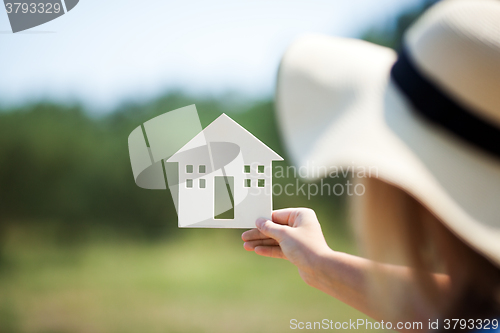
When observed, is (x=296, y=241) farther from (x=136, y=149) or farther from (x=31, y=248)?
(x=31, y=248)

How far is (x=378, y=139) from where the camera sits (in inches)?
15.7

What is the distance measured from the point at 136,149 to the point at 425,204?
172 inches

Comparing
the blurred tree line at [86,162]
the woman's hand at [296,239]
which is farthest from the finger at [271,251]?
the blurred tree line at [86,162]

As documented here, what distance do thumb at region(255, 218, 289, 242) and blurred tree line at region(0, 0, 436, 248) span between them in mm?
3822

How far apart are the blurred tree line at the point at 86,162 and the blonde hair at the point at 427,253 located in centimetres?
446

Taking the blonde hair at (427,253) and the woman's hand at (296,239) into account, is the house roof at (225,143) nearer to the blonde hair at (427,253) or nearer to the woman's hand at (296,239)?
the woman's hand at (296,239)

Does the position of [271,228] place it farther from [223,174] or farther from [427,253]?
[427,253]

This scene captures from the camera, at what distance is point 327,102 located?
1.50ft

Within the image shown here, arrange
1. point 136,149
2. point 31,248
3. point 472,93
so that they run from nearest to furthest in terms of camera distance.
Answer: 1. point 472,93
2. point 136,149
3. point 31,248

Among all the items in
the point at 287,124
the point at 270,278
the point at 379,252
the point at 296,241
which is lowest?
the point at 270,278

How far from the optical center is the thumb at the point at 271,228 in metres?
1.01

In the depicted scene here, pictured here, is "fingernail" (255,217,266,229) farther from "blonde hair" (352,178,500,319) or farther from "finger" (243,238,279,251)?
"blonde hair" (352,178,500,319)

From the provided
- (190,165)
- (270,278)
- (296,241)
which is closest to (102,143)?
(270,278)

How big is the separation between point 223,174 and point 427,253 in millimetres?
776
